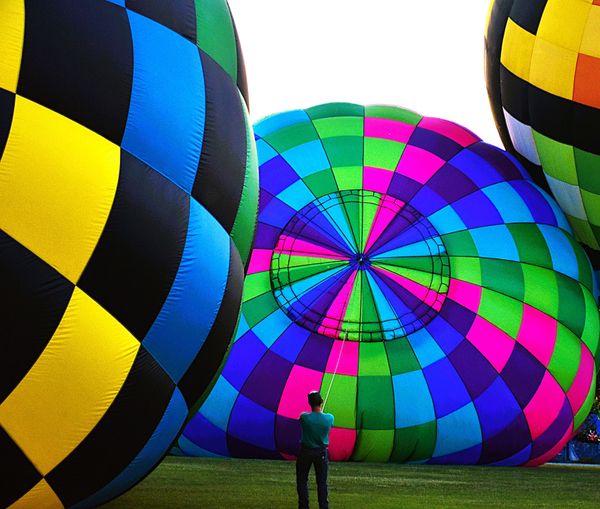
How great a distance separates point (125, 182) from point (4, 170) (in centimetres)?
54

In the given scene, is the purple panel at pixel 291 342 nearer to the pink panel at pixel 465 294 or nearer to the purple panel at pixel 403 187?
the pink panel at pixel 465 294

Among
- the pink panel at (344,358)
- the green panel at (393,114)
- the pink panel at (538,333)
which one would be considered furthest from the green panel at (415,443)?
the green panel at (393,114)

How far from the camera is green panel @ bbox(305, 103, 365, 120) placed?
949 cm

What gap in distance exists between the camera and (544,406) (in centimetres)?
850

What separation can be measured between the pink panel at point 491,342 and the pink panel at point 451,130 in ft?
6.07

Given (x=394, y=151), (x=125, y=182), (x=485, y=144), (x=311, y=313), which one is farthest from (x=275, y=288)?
(x=125, y=182)

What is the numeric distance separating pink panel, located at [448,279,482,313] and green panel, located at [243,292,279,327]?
1.50m

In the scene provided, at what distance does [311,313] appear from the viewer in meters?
8.51

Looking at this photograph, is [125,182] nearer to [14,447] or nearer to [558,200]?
[14,447]

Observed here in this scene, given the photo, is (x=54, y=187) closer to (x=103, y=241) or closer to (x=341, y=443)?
(x=103, y=241)

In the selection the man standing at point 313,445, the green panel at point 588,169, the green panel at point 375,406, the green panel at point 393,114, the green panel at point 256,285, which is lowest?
the man standing at point 313,445

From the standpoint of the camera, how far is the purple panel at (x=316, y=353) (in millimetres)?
8305

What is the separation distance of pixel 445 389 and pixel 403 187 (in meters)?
1.87

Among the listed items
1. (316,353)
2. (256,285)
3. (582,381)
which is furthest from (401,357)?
(582,381)
